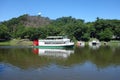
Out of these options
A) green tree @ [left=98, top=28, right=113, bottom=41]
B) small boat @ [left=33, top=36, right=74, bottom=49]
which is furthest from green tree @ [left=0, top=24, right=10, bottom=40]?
green tree @ [left=98, top=28, right=113, bottom=41]

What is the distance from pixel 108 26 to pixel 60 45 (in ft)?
143

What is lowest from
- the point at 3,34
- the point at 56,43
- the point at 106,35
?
the point at 56,43

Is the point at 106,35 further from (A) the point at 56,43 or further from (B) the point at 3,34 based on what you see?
(B) the point at 3,34

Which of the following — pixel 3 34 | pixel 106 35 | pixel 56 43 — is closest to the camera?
pixel 56 43

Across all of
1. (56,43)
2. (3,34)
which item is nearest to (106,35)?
(56,43)

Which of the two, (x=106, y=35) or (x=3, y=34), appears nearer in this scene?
(x=106, y=35)

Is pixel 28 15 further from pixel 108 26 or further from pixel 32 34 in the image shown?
pixel 108 26

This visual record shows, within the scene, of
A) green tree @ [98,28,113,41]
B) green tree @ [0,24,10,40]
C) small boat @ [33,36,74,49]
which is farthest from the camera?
green tree @ [0,24,10,40]

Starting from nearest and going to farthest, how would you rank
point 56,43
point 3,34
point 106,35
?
point 56,43 → point 106,35 → point 3,34

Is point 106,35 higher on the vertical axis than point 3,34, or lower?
lower

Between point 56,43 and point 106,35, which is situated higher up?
point 106,35

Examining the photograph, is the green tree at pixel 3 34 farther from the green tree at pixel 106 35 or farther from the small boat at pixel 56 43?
the green tree at pixel 106 35

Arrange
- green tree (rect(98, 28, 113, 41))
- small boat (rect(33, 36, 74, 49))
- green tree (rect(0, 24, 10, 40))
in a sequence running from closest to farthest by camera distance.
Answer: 1. small boat (rect(33, 36, 74, 49))
2. green tree (rect(98, 28, 113, 41))
3. green tree (rect(0, 24, 10, 40))

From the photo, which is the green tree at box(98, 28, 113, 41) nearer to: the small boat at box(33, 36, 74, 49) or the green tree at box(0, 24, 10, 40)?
the small boat at box(33, 36, 74, 49)
